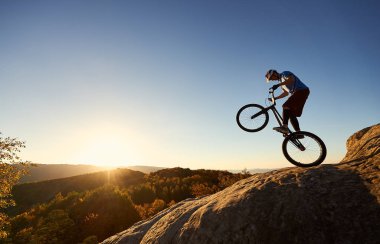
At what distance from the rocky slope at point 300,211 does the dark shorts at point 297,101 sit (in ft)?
7.78

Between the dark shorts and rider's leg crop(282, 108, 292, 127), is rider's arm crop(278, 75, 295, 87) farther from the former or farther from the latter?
rider's leg crop(282, 108, 292, 127)

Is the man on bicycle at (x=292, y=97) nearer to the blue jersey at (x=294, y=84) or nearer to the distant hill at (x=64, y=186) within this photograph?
the blue jersey at (x=294, y=84)

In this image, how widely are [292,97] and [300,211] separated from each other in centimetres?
457

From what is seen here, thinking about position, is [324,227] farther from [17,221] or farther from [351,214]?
[17,221]

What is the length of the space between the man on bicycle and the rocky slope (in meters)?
2.38

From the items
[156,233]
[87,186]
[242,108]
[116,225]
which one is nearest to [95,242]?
[116,225]

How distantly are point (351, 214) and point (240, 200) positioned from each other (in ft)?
7.25

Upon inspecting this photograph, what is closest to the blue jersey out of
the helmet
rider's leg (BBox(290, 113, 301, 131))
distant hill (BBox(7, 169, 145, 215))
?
the helmet

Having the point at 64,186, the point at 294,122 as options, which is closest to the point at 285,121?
the point at 294,122

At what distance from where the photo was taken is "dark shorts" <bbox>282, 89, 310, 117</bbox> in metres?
9.07

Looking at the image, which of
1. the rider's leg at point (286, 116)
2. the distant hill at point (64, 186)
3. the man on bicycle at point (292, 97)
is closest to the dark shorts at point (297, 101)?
the man on bicycle at point (292, 97)

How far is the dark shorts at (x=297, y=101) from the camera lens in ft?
29.8

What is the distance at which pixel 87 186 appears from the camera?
42.2 meters

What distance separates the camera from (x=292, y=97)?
913 cm
